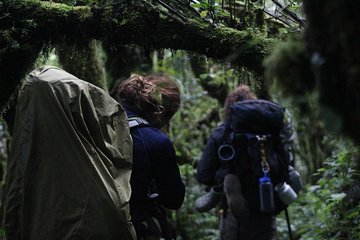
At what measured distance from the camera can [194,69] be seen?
9734 millimetres

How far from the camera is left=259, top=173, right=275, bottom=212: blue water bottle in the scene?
5.41 metres

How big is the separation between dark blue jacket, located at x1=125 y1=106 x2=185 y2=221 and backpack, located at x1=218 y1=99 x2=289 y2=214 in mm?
1998

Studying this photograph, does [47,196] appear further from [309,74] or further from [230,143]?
[230,143]

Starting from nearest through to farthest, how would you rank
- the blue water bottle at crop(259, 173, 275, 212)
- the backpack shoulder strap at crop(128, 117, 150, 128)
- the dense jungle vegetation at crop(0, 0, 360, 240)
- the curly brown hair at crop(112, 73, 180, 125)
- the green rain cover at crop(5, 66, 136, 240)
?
the dense jungle vegetation at crop(0, 0, 360, 240) < the green rain cover at crop(5, 66, 136, 240) < the backpack shoulder strap at crop(128, 117, 150, 128) < the curly brown hair at crop(112, 73, 180, 125) < the blue water bottle at crop(259, 173, 275, 212)

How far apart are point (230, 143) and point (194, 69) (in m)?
4.19

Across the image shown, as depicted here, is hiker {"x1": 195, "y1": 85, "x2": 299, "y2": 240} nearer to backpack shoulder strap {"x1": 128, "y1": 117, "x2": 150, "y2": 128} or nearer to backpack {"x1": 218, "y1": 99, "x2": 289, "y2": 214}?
backpack {"x1": 218, "y1": 99, "x2": 289, "y2": 214}

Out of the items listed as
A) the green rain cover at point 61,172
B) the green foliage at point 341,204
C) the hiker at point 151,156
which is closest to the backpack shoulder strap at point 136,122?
the hiker at point 151,156

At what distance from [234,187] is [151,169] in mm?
2221

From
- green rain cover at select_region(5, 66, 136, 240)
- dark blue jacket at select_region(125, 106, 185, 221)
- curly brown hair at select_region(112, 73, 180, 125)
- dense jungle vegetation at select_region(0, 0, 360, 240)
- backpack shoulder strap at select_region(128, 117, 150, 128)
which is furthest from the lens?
curly brown hair at select_region(112, 73, 180, 125)

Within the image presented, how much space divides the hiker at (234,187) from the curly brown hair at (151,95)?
1.83m

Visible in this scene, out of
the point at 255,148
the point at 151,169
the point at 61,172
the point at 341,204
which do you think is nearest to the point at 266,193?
the point at 255,148

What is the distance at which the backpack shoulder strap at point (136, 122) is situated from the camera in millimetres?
3621

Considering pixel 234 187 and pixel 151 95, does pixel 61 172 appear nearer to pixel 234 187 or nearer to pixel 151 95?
pixel 151 95

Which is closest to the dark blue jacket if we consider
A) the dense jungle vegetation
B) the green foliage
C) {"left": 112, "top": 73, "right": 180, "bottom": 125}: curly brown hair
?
{"left": 112, "top": 73, "right": 180, "bottom": 125}: curly brown hair
